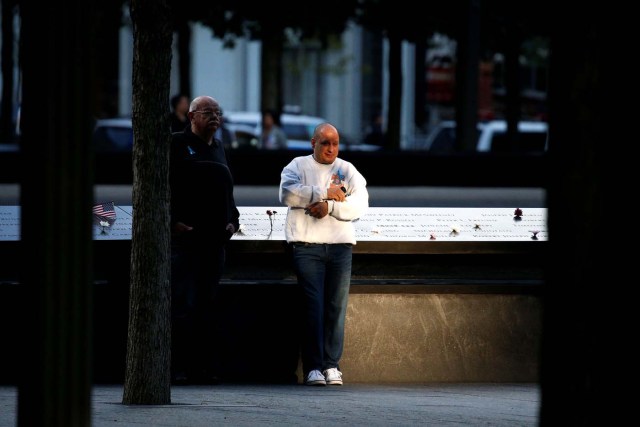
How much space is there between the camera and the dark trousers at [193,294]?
8.98 meters

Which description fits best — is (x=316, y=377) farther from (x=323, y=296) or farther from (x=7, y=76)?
(x=7, y=76)

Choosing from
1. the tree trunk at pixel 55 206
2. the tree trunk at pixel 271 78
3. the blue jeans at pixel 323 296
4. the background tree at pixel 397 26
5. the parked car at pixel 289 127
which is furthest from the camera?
the tree trunk at pixel 271 78

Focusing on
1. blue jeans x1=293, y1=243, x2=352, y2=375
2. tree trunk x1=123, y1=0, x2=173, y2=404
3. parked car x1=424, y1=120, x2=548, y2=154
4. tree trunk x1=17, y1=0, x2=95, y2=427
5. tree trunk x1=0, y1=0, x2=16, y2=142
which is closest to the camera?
tree trunk x1=17, y1=0, x2=95, y2=427

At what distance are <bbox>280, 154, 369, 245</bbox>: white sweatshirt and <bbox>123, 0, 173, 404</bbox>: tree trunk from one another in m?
1.45

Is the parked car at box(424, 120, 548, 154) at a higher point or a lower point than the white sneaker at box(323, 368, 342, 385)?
higher

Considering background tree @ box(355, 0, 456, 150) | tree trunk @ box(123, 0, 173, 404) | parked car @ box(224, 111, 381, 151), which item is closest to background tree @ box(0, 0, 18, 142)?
parked car @ box(224, 111, 381, 151)

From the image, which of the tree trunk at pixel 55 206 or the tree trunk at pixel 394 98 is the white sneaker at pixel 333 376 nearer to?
the tree trunk at pixel 55 206

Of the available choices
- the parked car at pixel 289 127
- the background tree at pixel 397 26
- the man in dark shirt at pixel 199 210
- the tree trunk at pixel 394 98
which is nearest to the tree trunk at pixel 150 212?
the man in dark shirt at pixel 199 210

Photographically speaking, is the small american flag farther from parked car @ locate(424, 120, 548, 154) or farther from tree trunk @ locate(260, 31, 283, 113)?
tree trunk @ locate(260, 31, 283, 113)

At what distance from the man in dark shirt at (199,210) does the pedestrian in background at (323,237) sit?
423 mm

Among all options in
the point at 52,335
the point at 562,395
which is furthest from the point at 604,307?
the point at 52,335

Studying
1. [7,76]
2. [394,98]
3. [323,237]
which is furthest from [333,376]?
[7,76]

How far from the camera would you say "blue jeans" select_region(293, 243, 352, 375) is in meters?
9.24

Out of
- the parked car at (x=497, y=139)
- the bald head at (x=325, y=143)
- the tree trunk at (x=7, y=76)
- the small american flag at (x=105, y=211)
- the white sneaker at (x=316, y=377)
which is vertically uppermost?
the tree trunk at (x=7, y=76)
